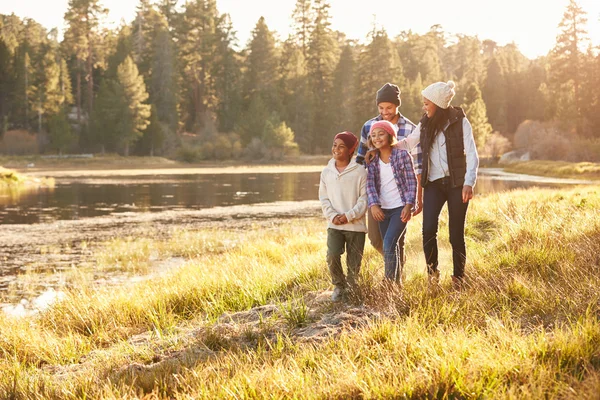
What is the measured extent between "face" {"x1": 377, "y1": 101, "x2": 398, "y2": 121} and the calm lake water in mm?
15417

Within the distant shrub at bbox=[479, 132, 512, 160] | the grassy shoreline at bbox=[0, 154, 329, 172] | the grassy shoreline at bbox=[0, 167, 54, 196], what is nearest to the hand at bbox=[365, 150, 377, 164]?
the grassy shoreline at bbox=[0, 167, 54, 196]

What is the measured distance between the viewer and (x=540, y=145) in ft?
166

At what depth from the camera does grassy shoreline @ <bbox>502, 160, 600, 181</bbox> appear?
37.4 m

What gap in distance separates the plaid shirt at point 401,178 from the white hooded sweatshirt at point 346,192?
0.21ft

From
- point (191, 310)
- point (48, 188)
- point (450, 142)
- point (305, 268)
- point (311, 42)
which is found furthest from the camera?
point (311, 42)

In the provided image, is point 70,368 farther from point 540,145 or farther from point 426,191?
point 540,145

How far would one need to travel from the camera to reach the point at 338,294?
17.0 ft

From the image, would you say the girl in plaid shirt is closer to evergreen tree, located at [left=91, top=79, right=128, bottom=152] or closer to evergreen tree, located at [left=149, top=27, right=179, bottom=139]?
evergreen tree, located at [left=91, top=79, right=128, bottom=152]

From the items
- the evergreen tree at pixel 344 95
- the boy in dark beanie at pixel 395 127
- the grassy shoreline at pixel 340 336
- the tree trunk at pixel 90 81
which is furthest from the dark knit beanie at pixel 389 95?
the evergreen tree at pixel 344 95

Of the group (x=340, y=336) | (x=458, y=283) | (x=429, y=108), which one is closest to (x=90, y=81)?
(x=429, y=108)

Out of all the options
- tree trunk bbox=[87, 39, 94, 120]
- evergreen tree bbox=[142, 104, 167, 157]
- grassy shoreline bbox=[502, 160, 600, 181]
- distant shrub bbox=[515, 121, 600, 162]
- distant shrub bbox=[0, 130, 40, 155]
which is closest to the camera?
grassy shoreline bbox=[502, 160, 600, 181]

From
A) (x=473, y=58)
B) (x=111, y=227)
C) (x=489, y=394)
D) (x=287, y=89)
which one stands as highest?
(x=473, y=58)

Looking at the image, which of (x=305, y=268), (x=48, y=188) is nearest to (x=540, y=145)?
(x=48, y=188)

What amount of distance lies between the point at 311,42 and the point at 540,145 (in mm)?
38702
